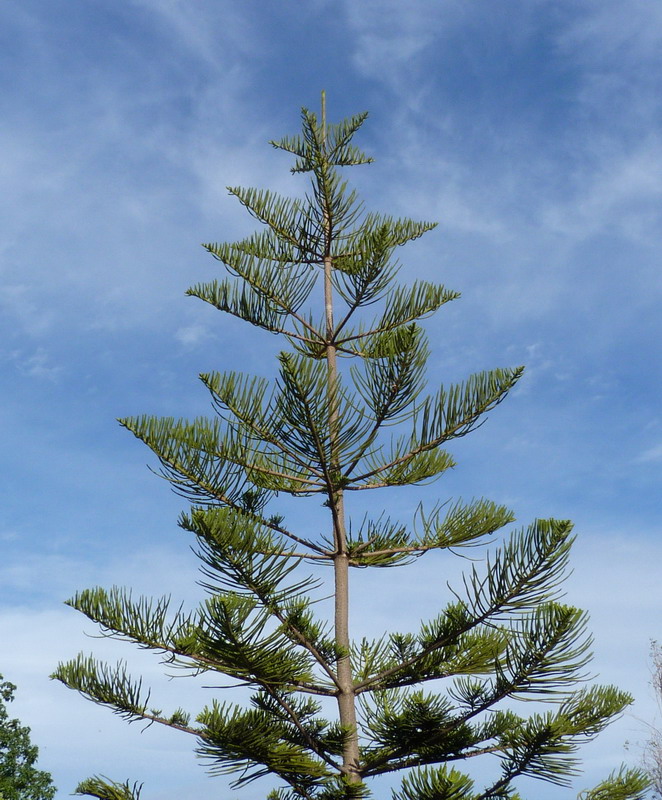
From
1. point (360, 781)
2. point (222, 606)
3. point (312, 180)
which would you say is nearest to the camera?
point (222, 606)

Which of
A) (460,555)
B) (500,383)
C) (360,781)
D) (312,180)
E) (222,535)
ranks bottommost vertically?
(360,781)

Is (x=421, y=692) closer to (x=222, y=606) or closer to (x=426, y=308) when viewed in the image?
(x=222, y=606)

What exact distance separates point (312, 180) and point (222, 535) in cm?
255

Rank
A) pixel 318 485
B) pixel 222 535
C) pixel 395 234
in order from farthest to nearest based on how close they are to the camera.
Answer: pixel 395 234, pixel 318 485, pixel 222 535

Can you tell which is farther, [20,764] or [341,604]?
[20,764]

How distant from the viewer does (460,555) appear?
5.01m

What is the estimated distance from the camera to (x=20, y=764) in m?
16.4

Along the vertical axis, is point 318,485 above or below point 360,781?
above

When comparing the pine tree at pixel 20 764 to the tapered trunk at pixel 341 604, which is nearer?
the tapered trunk at pixel 341 604

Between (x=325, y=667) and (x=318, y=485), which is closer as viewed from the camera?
(x=325, y=667)

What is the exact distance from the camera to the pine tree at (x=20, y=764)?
16156mm

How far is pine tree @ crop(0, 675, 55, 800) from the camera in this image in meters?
16.2

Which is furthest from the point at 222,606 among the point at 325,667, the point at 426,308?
the point at 426,308

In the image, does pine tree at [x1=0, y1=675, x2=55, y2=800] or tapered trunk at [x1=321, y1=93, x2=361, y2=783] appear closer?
tapered trunk at [x1=321, y1=93, x2=361, y2=783]
